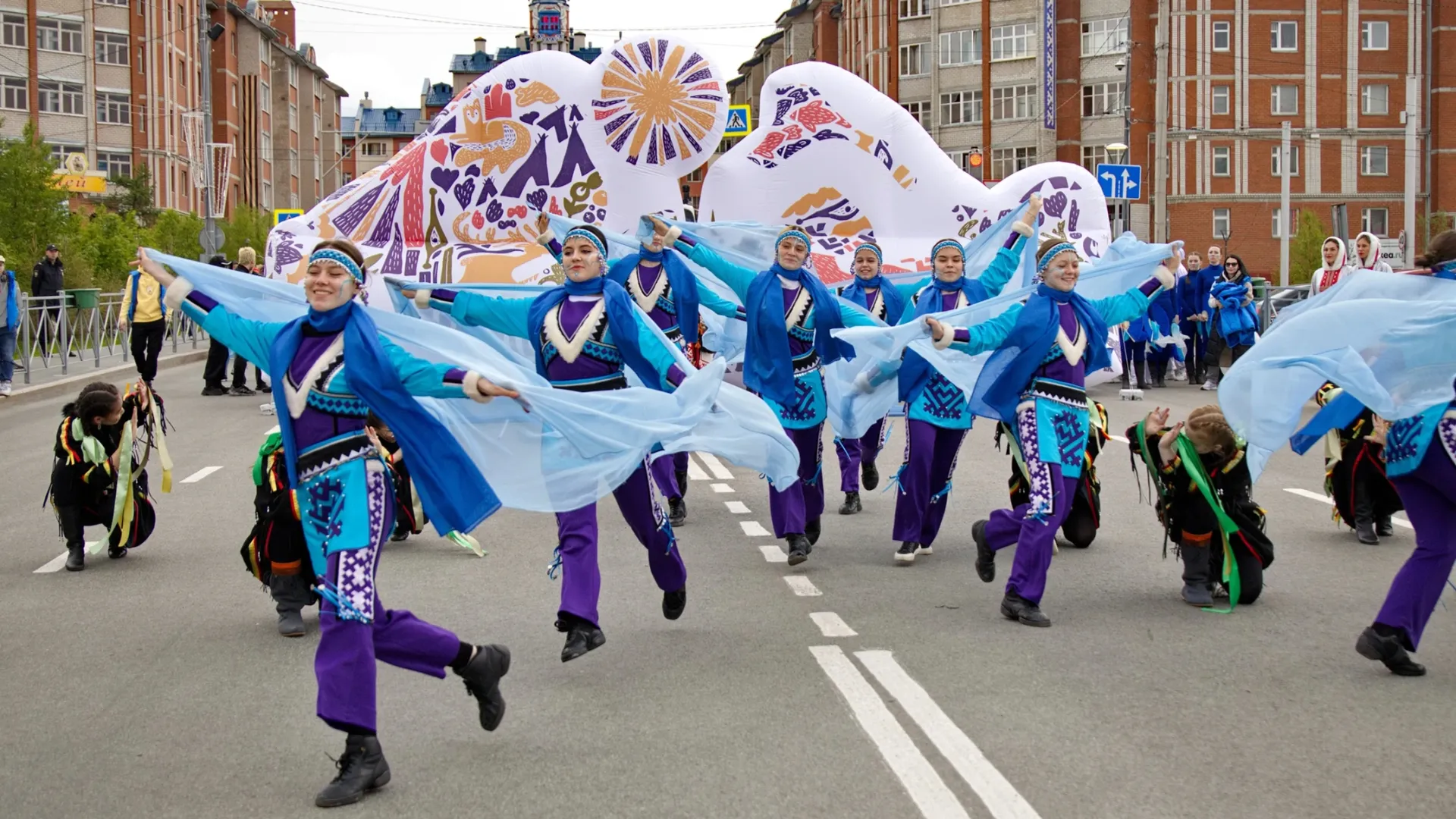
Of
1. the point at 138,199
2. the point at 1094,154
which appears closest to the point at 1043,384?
the point at 138,199

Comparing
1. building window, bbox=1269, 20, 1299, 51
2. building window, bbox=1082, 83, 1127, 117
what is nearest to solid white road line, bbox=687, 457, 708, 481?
building window, bbox=1082, 83, 1127, 117

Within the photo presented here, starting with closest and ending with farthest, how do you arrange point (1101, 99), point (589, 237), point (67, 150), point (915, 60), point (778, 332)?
point (589, 237)
point (778, 332)
point (67, 150)
point (1101, 99)
point (915, 60)

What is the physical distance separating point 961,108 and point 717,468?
64.1 meters

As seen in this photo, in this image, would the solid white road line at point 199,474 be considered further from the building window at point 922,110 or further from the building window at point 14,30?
the building window at point 922,110

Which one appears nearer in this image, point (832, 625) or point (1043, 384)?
point (832, 625)

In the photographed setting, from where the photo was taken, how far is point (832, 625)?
7.67m

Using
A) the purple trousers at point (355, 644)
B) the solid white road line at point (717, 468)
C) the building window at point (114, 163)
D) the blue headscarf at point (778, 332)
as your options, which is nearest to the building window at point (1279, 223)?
the building window at point (114, 163)

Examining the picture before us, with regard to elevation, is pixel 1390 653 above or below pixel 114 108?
below

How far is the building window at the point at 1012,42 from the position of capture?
73625 mm

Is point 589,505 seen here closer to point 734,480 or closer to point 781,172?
point 734,480

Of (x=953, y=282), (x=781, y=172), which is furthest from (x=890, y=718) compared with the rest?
(x=781, y=172)

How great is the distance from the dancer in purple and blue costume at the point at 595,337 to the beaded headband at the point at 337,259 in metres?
1.86

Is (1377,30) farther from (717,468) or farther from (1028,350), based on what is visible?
(1028,350)

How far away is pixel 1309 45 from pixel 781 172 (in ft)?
200
